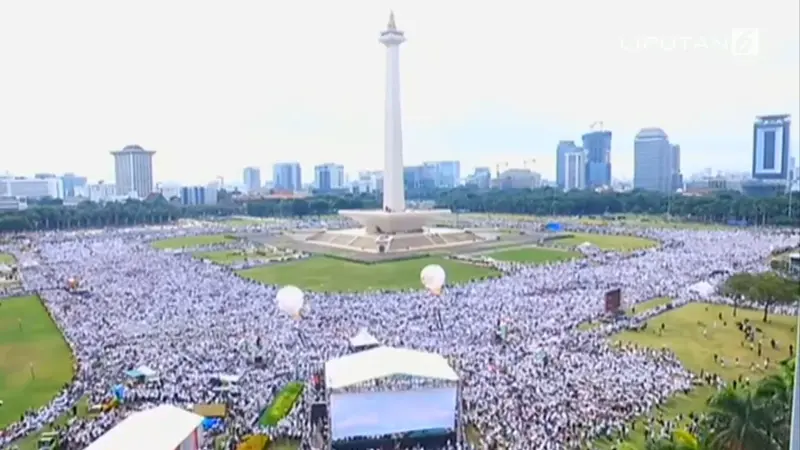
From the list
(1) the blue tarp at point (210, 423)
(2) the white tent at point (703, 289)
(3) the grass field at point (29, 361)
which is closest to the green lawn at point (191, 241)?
(3) the grass field at point (29, 361)

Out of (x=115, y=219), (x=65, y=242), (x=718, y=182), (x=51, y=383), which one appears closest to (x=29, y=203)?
(x=115, y=219)

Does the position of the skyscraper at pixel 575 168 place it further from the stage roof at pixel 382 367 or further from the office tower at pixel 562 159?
the stage roof at pixel 382 367

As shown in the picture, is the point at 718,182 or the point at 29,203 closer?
the point at 29,203

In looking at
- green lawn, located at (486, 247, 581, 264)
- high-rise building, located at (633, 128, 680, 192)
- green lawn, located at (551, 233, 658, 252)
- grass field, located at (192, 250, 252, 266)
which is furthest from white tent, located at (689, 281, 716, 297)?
high-rise building, located at (633, 128, 680, 192)

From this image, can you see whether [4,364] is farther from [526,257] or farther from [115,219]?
[115,219]

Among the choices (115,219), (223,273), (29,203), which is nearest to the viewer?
(223,273)
